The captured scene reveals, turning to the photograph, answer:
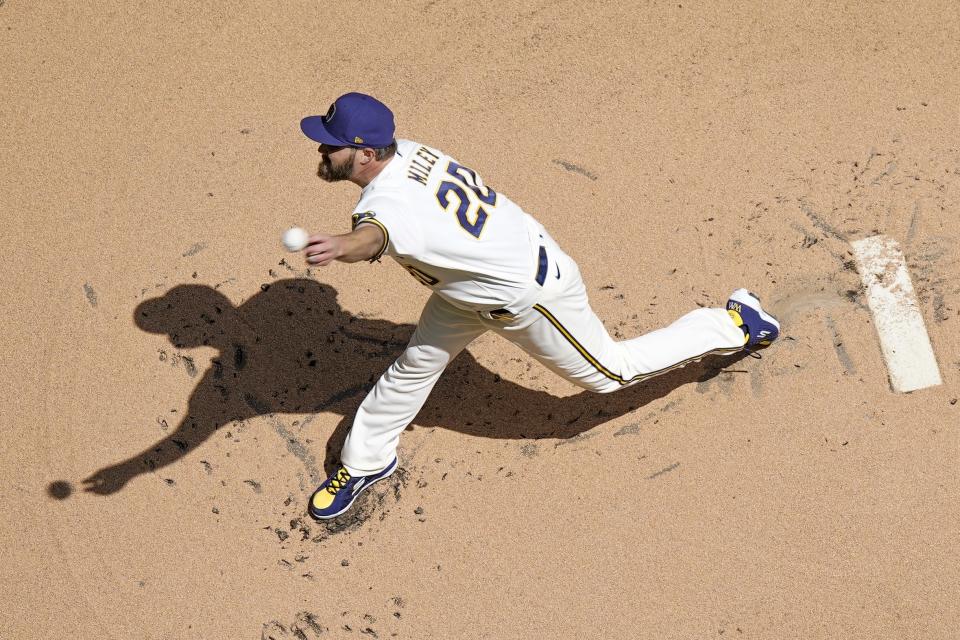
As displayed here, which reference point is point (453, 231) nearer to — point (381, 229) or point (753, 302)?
point (381, 229)

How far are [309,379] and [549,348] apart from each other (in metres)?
1.49

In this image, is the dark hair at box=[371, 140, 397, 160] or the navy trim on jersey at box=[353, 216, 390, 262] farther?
the dark hair at box=[371, 140, 397, 160]

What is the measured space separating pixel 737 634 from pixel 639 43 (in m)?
3.27

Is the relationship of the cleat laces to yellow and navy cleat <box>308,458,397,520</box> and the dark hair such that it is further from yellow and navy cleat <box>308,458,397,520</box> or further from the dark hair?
the dark hair

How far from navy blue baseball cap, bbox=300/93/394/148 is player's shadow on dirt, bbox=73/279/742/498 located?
5.17 feet

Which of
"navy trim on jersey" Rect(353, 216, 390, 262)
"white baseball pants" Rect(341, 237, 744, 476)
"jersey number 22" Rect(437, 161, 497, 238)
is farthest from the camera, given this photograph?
"white baseball pants" Rect(341, 237, 744, 476)

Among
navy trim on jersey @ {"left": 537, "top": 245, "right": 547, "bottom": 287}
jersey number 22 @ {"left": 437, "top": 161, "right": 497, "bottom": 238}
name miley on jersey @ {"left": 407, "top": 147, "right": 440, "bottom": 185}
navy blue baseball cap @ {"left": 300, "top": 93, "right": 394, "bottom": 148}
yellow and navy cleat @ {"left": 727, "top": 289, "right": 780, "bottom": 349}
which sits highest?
navy blue baseball cap @ {"left": 300, "top": 93, "right": 394, "bottom": 148}

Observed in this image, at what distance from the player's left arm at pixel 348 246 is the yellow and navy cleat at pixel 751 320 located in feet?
6.65

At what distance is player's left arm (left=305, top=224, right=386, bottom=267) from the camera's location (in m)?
2.76

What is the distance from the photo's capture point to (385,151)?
10.7 ft

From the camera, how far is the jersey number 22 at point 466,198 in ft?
10.6

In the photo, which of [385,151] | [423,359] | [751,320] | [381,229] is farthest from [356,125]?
[751,320]

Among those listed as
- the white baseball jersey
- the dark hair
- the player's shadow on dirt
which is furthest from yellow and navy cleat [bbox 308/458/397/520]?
the dark hair

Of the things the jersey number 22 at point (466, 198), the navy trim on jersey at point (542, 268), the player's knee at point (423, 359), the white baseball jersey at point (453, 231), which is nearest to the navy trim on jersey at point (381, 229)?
the white baseball jersey at point (453, 231)
